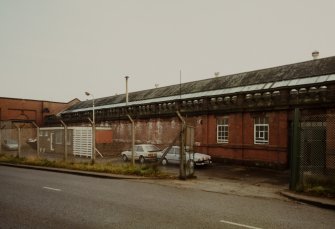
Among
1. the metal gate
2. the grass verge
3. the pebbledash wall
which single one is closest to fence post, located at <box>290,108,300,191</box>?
the pebbledash wall

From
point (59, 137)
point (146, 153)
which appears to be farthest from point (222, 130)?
point (59, 137)

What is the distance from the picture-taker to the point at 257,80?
2508 centimetres

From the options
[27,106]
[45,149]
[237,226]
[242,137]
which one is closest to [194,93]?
[242,137]

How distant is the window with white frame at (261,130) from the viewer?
764 inches

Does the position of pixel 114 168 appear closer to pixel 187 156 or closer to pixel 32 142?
pixel 187 156

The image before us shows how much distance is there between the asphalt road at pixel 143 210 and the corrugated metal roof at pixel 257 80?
14.3m

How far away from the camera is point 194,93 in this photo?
29484mm

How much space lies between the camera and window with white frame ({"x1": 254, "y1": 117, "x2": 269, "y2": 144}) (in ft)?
63.7

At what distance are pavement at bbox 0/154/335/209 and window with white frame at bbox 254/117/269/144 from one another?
1.97 metres

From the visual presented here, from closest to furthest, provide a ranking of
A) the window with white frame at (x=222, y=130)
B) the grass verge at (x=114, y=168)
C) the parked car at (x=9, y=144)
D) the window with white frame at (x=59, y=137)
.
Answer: the grass verge at (x=114, y=168)
the window with white frame at (x=222, y=130)
the window with white frame at (x=59, y=137)
the parked car at (x=9, y=144)

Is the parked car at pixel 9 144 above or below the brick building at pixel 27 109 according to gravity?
below

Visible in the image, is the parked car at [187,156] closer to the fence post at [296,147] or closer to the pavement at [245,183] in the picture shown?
the pavement at [245,183]

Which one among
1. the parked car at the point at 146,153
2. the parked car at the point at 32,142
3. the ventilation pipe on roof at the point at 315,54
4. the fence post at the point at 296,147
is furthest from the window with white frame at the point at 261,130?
the parked car at the point at 32,142

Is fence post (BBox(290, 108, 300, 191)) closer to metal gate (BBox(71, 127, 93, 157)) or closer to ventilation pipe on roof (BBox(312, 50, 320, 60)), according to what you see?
ventilation pipe on roof (BBox(312, 50, 320, 60))
